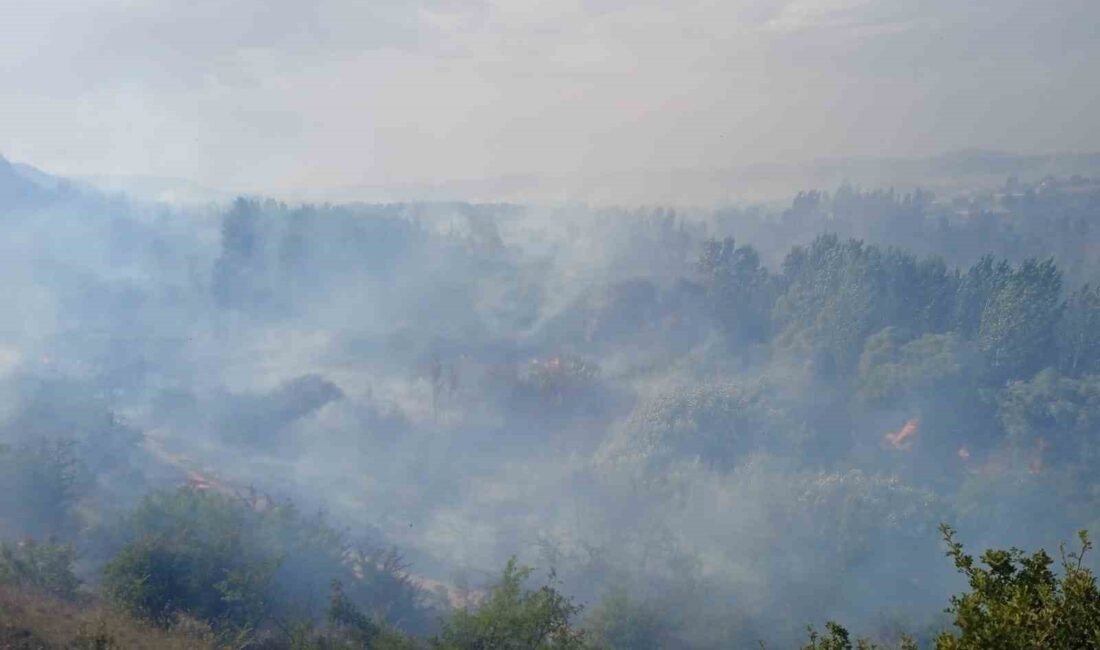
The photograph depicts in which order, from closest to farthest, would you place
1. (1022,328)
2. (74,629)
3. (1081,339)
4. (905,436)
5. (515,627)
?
(74,629) < (515,627) < (905,436) < (1022,328) < (1081,339)

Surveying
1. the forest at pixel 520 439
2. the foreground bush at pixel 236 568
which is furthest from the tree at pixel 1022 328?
the foreground bush at pixel 236 568

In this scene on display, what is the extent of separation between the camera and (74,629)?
17516 millimetres

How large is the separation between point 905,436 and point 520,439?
91.4ft

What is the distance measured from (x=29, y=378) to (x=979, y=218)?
107132mm

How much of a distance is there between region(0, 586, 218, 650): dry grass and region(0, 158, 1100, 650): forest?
14cm

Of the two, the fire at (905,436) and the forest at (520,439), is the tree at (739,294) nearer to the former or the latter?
the forest at (520,439)

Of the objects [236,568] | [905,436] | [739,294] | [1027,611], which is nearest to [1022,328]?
[905,436]

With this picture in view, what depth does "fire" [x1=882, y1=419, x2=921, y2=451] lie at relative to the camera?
55.8 metres

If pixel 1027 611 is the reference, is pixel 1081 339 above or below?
below

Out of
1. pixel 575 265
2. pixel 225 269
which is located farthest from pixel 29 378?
pixel 575 265

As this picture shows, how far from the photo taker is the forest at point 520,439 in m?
24.4

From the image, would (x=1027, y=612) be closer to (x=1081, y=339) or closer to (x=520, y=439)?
(x=520, y=439)

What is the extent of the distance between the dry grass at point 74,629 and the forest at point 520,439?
14 centimetres

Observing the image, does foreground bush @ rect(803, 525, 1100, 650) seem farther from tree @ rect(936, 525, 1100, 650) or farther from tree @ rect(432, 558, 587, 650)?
tree @ rect(432, 558, 587, 650)
